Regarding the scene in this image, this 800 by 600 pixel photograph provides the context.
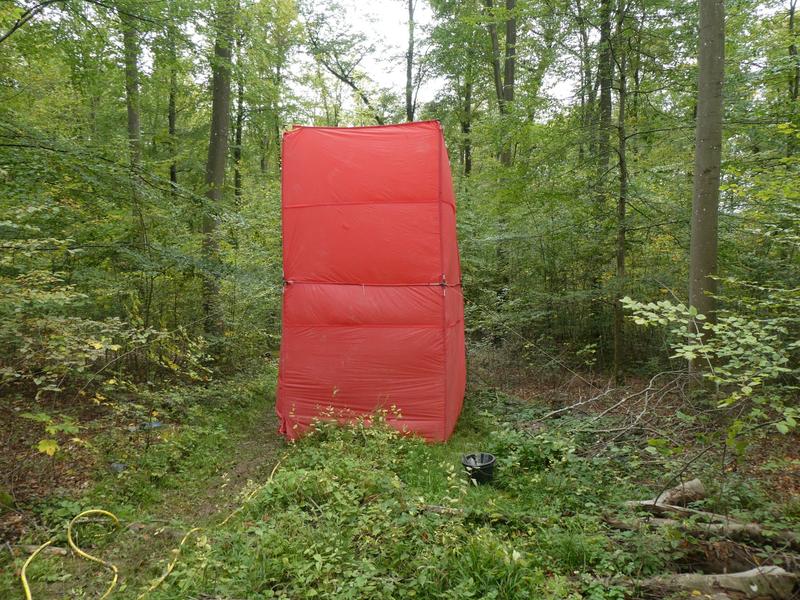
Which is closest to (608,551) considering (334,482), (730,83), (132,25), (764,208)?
(334,482)

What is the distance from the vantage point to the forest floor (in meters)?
2.79

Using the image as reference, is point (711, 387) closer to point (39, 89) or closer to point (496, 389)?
point (496, 389)

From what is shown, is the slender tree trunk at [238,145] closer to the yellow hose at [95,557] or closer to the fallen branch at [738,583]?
the yellow hose at [95,557]

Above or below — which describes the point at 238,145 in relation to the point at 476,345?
above

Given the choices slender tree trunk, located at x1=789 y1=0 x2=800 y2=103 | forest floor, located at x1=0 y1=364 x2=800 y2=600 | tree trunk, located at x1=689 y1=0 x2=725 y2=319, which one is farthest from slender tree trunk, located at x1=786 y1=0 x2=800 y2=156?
forest floor, located at x1=0 y1=364 x2=800 y2=600

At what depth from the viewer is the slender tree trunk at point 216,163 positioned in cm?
673

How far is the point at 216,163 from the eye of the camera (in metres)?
8.55

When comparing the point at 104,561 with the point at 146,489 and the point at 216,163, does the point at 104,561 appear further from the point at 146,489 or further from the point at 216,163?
the point at 216,163

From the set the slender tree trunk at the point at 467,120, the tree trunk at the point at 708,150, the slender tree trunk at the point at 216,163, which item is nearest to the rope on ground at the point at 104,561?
the slender tree trunk at the point at 216,163

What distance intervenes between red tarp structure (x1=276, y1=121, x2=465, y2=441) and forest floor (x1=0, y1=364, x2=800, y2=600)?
50 centimetres

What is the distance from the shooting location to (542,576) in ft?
8.74

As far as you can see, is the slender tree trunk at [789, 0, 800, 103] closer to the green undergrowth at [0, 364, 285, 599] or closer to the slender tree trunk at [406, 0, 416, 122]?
the green undergrowth at [0, 364, 285, 599]

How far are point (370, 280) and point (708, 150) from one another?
4076 mm

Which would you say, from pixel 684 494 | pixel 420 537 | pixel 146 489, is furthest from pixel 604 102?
pixel 146 489
